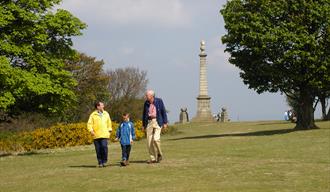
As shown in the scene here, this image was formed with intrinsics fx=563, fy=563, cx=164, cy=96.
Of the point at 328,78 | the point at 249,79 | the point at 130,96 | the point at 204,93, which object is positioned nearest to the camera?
the point at 328,78

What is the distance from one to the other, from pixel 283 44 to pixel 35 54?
14429 millimetres

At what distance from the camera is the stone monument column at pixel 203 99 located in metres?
73.0

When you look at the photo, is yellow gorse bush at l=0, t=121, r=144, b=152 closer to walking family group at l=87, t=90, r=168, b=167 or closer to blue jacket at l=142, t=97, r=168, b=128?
walking family group at l=87, t=90, r=168, b=167

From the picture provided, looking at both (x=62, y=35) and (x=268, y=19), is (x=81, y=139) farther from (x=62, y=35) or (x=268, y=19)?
(x=268, y=19)

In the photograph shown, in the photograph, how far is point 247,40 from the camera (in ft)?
111

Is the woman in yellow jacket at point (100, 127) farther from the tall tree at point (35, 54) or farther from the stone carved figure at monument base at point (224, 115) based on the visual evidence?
the stone carved figure at monument base at point (224, 115)

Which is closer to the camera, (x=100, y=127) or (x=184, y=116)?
(x=100, y=127)

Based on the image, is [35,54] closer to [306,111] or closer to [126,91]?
[306,111]

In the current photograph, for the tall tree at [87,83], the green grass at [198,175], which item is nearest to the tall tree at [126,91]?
the tall tree at [87,83]

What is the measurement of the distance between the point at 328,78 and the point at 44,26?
1639 centimetres

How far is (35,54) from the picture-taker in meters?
27.0

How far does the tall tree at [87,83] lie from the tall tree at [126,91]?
244 cm

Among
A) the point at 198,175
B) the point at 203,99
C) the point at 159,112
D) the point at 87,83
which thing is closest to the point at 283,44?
the point at 159,112

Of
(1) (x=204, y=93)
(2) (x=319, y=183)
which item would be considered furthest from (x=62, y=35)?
(1) (x=204, y=93)
